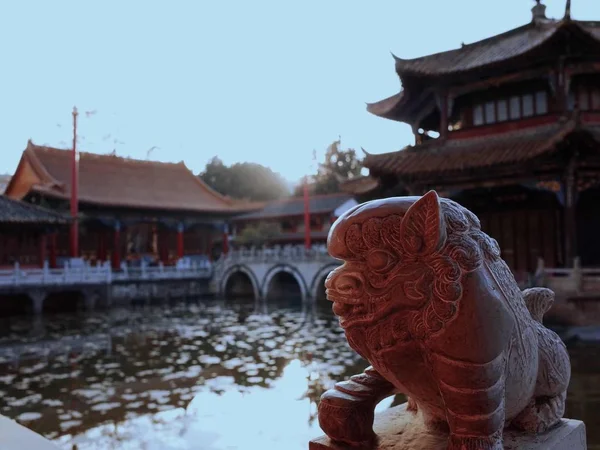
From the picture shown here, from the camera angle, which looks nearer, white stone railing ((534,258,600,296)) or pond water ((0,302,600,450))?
pond water ((0,302,600,450))

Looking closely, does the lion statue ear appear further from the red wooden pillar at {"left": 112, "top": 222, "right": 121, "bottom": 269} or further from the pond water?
the red wooden pillar at {"left": 112, "top": 222, "right": 121, "bottom": 269}

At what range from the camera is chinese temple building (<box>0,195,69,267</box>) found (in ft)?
56.5

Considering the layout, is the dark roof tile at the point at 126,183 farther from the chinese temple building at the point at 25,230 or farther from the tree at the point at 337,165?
the tree at the point at 337,165

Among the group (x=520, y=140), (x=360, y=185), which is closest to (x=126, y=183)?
(x=360, y=185)

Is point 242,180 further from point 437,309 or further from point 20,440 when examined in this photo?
point 437,309

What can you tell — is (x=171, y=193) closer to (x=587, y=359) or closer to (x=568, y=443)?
(x=587, y=359)

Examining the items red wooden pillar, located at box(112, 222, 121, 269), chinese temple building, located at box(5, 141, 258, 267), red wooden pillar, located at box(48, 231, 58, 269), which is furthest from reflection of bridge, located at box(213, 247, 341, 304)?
red wooden pillar, located at box(48, 231, 58, 269)

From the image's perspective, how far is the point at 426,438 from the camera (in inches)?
61.7

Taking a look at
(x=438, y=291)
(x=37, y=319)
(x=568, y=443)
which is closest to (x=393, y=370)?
(x=438, y=291)

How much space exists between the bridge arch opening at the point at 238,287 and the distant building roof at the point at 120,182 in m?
3.54

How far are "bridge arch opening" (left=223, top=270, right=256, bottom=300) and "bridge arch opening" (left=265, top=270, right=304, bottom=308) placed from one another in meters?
0.84

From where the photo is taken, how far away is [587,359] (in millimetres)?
8680

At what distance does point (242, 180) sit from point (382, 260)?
4562cm

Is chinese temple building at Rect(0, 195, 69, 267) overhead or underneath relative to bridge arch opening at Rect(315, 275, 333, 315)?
overhead
